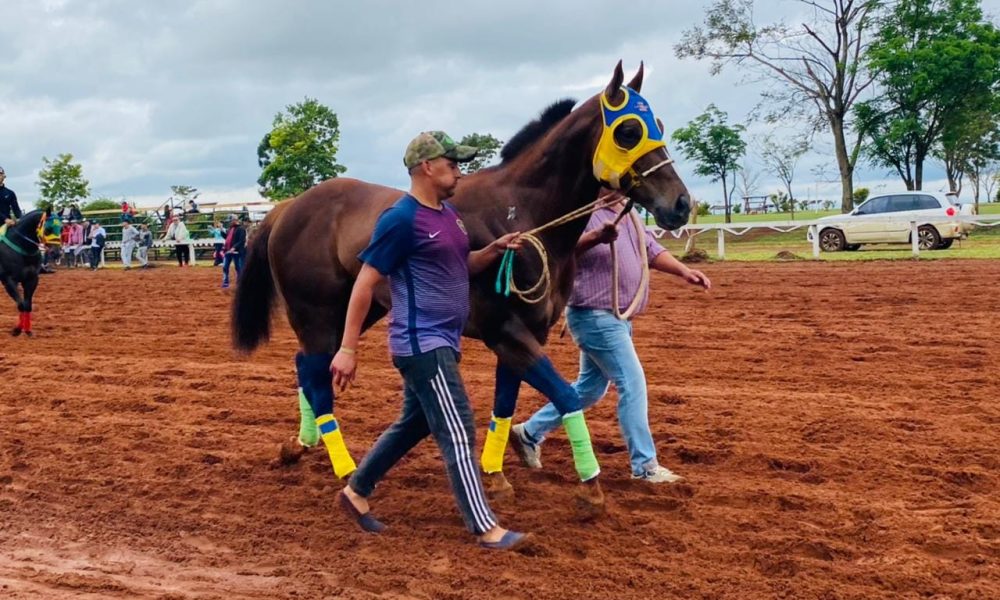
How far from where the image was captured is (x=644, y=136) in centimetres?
466

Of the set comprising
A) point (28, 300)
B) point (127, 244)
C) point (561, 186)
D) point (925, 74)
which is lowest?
point (28, 300)

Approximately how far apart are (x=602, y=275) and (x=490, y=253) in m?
1.02

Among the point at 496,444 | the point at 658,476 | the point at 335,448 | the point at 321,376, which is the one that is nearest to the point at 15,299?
the point at 321,376

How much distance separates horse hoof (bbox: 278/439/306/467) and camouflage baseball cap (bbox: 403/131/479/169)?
2.58 meters

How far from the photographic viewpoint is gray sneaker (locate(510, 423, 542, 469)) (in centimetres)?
574

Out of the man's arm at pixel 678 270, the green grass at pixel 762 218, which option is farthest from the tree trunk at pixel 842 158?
the man's arm at pixel 678 270

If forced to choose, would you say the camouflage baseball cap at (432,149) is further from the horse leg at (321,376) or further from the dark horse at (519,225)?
the horse leg at (321,376)

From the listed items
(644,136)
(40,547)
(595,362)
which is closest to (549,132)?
(644,136)

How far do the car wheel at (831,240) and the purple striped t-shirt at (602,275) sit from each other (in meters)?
20.3

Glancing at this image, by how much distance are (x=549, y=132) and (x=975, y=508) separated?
3051 millimetres

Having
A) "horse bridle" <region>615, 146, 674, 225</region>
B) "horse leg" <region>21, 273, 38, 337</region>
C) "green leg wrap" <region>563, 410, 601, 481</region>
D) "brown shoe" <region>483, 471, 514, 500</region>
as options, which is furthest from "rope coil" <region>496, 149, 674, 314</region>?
"horse leg" <region>21, 273, 38, 337</region>

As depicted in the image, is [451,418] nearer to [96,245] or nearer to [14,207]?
[14,207]

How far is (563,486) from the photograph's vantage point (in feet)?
17.6

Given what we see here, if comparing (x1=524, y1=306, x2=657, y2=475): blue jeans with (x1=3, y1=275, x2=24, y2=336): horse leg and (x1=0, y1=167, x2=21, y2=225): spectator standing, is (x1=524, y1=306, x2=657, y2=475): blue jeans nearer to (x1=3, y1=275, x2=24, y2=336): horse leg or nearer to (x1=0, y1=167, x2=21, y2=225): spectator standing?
(x1=3, y1=275, x2=24, y2=336): horse leg
